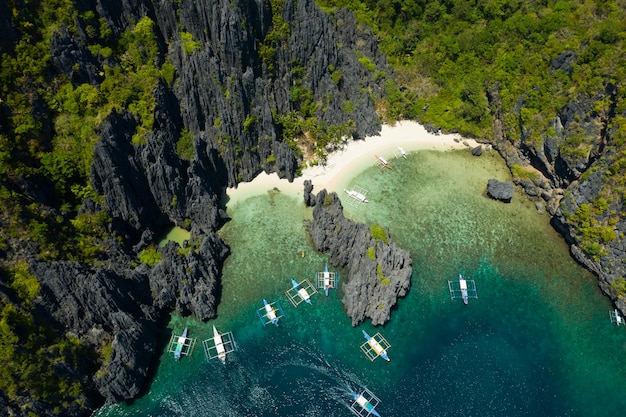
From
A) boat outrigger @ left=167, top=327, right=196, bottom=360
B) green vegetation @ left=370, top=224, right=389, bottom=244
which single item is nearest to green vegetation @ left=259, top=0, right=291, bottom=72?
green vegetation @ left=370, top=224, right=389, bottom=244

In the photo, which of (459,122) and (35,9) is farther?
(459,122)

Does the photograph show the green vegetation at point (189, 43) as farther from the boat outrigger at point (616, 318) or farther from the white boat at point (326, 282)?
the boat outrigger at point (616, 318)

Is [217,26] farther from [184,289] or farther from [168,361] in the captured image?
[168,361]

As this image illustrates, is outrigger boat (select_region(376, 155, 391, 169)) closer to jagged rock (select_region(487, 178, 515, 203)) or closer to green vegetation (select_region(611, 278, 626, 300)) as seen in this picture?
jagged rock (select_region(487, 178, 515, 203))

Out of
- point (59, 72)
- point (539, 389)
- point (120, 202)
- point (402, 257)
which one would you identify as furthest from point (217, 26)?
point (539, 389)

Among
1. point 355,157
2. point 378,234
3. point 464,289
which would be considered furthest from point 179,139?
point 464,289

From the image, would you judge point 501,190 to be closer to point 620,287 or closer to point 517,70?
point 620,287

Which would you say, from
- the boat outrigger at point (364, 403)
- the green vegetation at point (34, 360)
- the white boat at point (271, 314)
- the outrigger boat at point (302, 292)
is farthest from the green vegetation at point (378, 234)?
the green vegetation at point (34, 360)
